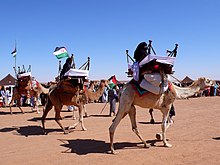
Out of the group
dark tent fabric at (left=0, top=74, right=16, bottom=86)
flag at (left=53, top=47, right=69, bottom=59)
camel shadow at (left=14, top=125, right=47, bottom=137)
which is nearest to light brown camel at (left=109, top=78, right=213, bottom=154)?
flag at (left=53, top=47, right=69, bottom=59)

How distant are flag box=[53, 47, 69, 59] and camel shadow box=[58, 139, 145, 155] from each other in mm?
3211

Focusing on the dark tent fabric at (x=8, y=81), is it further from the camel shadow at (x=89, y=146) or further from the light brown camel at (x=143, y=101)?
the light brown camel at (x=143, y=101)

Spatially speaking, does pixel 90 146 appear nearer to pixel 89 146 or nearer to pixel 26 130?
pixel 89 146

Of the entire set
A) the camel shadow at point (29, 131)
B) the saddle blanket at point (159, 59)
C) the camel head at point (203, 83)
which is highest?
the saddle blanket at point (159, 59)

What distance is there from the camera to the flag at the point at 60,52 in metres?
9.74

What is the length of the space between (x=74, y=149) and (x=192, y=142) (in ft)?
11.5

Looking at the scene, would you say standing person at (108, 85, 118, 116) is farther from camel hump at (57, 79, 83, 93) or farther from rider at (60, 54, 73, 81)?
rider at (60, 54, 73, 81)

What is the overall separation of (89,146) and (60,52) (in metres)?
3.97

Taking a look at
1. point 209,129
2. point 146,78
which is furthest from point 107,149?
point 209,129

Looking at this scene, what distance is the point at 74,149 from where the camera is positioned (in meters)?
7.35

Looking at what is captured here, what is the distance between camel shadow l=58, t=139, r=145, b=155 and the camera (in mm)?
7132

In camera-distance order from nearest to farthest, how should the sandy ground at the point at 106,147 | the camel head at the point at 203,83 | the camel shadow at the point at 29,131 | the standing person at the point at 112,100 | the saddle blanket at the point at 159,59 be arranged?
the sandy ground at the point at 106,147 → the saddle blanket at the point at 159,59 → the camel head at the point at 203,83 → the camel shadow at the point at 29,131 → the standing person at the point at 112,100

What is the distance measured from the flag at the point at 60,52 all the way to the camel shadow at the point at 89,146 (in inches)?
126

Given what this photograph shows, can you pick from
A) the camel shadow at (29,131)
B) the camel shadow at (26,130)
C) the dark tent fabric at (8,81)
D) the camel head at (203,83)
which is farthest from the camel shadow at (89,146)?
the dark tent fabric at (8,81)
